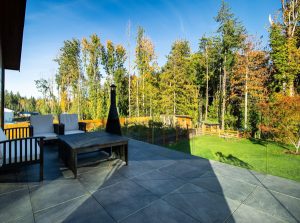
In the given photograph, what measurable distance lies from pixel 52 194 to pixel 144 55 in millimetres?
15779

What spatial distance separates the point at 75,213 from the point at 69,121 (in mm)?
4122

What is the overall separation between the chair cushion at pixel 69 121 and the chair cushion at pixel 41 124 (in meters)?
0.32

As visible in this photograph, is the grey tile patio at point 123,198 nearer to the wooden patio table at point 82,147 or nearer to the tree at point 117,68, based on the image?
the wooden patio table at point 82,147

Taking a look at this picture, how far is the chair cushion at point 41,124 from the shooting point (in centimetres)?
510

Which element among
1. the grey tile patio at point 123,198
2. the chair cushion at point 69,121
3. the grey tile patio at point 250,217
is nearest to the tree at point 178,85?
the chair cushion at point 69,121

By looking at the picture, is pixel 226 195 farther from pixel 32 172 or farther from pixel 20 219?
pixel 32 172

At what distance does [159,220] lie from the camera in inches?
76.7

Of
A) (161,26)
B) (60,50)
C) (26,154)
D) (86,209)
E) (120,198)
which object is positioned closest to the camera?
(86,209)

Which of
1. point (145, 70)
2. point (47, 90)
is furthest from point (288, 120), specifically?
point (47, 90)

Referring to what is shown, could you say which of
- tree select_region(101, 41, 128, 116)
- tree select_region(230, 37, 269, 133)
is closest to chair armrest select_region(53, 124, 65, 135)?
tree select_region(101, 41, 128, 116)

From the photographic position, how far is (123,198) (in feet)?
7.89

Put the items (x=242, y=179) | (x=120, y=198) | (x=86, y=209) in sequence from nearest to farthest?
1. (x=86, y=209)
2. (x=120, y=198)
3. (x=242, y=179)

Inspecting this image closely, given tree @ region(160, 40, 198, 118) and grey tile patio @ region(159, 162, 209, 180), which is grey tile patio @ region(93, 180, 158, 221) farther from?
tree @ region(160, 40, 198, 118)

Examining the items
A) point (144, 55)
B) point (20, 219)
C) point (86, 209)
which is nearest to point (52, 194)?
point (20, 219)
